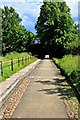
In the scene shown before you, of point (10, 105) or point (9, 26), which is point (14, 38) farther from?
point (10, 105)

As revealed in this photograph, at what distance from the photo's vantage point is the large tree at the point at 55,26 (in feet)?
252

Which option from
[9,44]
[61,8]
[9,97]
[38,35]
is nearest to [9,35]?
[9,44]

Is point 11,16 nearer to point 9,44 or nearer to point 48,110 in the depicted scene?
point 9,44

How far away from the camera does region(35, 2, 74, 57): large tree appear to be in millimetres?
76938

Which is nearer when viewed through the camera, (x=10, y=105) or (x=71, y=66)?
(x=10, y=105)

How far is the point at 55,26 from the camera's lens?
79250mm

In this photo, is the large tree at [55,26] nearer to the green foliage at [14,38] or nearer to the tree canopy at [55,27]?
the tree canopy at [55,27]

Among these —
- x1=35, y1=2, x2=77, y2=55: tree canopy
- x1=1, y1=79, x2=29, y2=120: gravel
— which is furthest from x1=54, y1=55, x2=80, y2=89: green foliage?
x1=35, y1=2, x2=77, y2=55: tree canopy

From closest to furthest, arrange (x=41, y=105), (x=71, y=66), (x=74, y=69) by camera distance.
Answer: (x=41, y=105), (x=74, y=69), (x=71, y=66)

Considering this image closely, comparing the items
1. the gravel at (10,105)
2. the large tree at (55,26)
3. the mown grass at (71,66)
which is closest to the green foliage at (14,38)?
the large tree at (55,26)

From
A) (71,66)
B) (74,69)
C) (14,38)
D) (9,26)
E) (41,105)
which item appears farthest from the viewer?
(9,26)

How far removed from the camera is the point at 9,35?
90.2m

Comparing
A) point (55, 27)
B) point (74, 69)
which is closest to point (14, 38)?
point (55, 27)

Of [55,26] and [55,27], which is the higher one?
[55,26]
